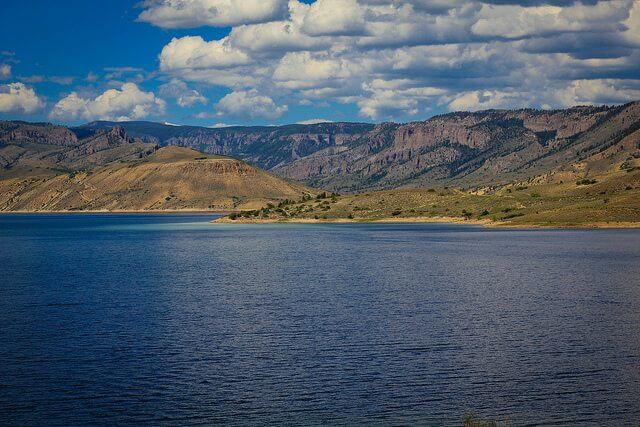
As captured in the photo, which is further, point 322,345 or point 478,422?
point 322,345

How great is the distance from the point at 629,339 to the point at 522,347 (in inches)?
317

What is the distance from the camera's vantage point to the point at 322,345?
2088 inches

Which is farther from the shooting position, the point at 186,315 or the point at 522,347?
the point at 186,315

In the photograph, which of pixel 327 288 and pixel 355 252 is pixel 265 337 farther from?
pixel 355 252

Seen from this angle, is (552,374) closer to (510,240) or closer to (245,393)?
(245,393)

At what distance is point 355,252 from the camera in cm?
14112

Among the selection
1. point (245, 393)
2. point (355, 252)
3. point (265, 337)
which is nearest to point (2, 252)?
point (355, 252)

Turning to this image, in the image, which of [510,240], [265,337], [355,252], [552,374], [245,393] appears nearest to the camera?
[245,393]

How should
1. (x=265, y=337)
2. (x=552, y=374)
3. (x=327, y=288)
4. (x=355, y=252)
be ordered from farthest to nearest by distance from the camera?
(x=355, y=252), (x=327, y=288), (x=265, y=337), (x=552, y=374)

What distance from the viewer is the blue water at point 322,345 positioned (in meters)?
38.8

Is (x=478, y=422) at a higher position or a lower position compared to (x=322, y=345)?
lower

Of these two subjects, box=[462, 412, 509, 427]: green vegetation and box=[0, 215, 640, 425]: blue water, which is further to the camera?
box=[0, 215, 640, 425]: blue water

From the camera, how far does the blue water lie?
38781mm

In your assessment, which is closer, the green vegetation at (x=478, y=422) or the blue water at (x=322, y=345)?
the green vegetation at (x=478, y=422)
